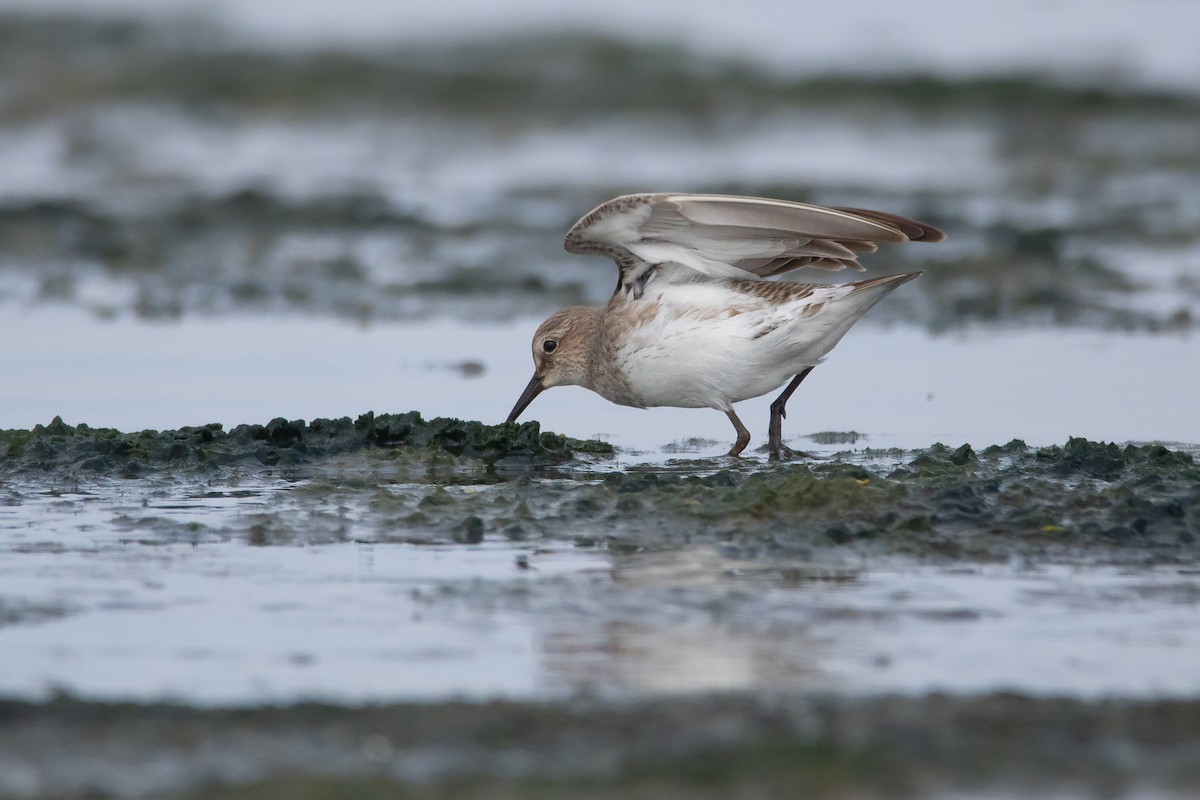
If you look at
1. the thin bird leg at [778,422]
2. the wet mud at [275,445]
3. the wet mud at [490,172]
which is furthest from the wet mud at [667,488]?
the wet mud at [490,172]

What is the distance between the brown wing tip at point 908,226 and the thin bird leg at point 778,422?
95 centimetres

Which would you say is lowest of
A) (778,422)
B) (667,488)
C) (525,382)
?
(667,488)

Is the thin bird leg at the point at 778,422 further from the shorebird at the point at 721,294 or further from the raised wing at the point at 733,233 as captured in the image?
the raised wing at the point at 733,233

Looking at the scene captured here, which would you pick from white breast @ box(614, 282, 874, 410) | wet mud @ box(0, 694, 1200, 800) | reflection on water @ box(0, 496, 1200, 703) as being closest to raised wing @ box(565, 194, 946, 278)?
white breast @ box(614, 282, 874, 410)

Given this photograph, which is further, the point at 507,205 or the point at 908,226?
the point at 507,205

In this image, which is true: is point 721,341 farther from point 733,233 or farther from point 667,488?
point 667,488

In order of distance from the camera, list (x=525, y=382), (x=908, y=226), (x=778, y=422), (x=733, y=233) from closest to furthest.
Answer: (x=908, y=226) < (x=733, y=233) < (x=778, y=422) < (x=525, y=382)

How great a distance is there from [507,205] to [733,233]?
353 inches

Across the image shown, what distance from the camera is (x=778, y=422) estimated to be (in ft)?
26.0

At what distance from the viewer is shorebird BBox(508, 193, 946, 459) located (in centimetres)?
714

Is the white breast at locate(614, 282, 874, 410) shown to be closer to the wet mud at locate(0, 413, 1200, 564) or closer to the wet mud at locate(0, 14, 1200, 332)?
the wet mud at locate(0, 413, 1200, 564)

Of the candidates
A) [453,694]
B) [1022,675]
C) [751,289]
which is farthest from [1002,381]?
[453,694]

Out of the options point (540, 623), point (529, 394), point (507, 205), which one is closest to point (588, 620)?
point (540, 623)

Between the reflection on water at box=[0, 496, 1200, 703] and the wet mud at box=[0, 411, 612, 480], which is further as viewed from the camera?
→ the wet mud at box=[0, 411, 612, 480]
